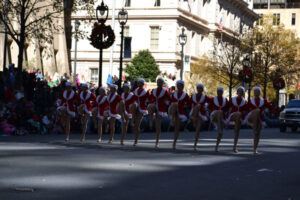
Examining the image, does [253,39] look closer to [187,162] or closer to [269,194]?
[187,162]

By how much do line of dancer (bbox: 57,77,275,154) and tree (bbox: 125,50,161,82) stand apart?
143ft

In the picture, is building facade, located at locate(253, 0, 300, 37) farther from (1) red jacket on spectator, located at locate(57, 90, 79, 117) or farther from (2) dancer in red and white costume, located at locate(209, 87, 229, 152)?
(2) dancer in red and white costume, located at locate(209, 87, 229, 152)

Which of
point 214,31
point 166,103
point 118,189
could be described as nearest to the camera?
point 118,189

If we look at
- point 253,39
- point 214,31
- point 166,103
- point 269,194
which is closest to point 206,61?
point 253,39

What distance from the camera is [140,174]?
13117mm

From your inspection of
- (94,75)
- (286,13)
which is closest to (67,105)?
(94,75)

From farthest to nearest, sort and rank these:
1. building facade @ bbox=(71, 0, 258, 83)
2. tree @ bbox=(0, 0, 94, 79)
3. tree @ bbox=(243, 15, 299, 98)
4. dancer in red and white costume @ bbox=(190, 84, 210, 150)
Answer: building facade @ bbox=(71, 0, 258, 83) < tree @ bbox=(243, 15, 299, 98) < tree @ bbox=(0, 0, 94, 79) < dancer in red and white costume @ bbox=(190, 84, 210, 150)

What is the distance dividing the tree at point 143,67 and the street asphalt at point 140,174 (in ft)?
157

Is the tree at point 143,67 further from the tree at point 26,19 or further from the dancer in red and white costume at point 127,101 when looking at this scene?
the dancer in red and white costume at point 127,101

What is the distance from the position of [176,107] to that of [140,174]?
8.68 metres

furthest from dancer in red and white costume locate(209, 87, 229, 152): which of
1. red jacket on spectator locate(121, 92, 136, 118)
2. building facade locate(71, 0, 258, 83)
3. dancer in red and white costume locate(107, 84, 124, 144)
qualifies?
building facade locate(71, 0, 258, 83)

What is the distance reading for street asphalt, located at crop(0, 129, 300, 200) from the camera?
10422 millimetres

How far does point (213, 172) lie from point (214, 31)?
69156 millimetres

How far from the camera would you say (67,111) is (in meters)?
23.1
